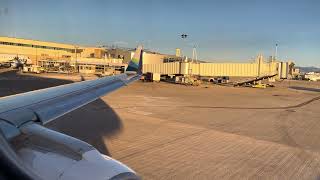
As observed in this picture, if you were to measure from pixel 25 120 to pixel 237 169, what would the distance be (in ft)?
25.4

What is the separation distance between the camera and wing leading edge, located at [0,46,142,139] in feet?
15.5

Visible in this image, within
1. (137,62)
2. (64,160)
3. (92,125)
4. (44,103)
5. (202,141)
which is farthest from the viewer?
(92,125)

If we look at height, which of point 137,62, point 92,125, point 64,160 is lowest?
point 92,125

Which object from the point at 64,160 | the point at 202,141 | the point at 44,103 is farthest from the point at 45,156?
the point at 202,141

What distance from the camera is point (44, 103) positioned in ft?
22.1

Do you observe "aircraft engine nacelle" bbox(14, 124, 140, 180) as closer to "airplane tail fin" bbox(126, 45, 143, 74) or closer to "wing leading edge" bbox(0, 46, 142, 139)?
"wing leading edge" bbox(0, 46, 142, 139)

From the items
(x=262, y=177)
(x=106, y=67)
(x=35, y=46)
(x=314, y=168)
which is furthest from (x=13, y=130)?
(x=35, y=46)

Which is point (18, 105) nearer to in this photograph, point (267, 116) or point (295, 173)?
point (295, 173)

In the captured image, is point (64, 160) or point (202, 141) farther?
point (202, 141)

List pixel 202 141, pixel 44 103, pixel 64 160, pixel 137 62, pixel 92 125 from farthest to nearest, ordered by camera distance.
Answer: pixel 92 125 → pixel 137 62 → pixel 202 141 → pixel 44 103 → pixel 64 160

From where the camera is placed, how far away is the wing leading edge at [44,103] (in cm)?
473

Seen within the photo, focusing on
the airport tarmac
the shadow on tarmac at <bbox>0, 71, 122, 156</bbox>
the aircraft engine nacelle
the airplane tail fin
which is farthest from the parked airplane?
the airplane tail fin

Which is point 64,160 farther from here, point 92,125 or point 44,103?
point 92,125

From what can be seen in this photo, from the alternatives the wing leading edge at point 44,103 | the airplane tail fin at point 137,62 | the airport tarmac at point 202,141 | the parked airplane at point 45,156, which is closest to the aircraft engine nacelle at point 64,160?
the parked airplane at point 45,156
